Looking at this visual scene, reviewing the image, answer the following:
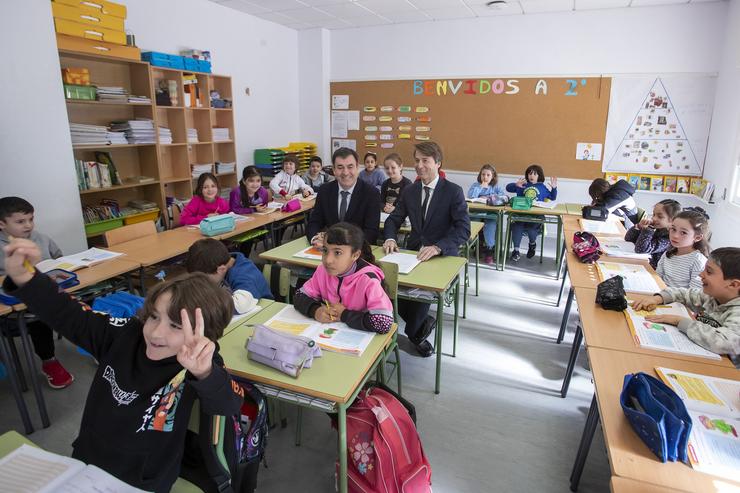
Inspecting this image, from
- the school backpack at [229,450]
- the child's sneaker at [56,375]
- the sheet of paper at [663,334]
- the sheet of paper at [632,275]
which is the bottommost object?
the child's sneaker at [56,375]

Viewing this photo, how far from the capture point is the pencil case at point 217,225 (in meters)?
3.79

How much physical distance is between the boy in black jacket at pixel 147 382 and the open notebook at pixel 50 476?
6.1 inches

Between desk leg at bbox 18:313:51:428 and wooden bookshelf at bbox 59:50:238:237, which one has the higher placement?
wooden bookshelf at bbox 59:50:238:237

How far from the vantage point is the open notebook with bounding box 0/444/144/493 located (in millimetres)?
1095

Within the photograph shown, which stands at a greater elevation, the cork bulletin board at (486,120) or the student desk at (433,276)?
the cork bulletin board at (486,120)

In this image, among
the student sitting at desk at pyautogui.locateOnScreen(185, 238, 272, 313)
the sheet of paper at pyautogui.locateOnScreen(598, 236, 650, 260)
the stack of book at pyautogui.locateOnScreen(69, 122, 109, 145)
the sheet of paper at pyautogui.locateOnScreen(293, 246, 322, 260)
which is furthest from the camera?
the stack of book at pyautogui.locateOnScreen(69, 122, 109, 145)

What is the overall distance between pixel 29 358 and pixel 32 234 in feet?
3.61

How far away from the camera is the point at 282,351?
5.46 ft

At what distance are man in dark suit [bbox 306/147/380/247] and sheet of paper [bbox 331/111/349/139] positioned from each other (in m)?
4.10

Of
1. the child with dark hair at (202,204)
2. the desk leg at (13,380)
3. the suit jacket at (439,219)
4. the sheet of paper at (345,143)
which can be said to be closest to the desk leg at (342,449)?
the suit jacket at (439,219)

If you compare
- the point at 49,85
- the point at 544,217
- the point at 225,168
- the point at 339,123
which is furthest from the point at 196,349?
the point at 339,123

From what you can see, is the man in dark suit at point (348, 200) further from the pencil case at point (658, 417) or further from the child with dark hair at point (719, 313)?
the pencil case at point (658, 417)

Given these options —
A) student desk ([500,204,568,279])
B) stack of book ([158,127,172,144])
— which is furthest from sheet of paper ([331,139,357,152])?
student desk ([500,204,568,279])

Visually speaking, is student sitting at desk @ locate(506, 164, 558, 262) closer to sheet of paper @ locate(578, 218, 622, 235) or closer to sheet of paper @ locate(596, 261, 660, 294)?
sheet of paper @ locate(578, 218, 622, 235)
